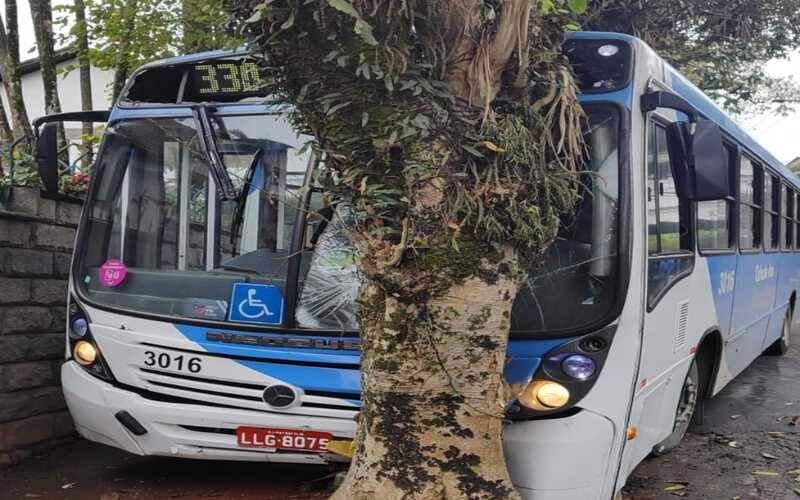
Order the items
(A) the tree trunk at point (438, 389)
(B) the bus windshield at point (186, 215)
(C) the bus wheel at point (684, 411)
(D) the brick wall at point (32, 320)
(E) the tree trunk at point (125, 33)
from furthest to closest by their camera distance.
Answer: (E) the tree trunk at point (125, 33) < (C) the bus wheel at point (684, 411) < (D) the brick wall at point (32, 320) < (B) the bus windshield at point (186, 215) < (A) the tree trunk at point (438, 389)

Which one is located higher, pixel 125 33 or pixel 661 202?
pixel 125 33

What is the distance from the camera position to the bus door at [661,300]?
3.91m

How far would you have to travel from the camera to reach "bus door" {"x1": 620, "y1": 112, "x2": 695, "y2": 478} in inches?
154

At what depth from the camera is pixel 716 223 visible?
530 centimetres

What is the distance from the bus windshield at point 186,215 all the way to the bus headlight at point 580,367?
1.57 m

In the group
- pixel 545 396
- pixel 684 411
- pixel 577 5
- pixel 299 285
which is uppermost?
pixel 577 5

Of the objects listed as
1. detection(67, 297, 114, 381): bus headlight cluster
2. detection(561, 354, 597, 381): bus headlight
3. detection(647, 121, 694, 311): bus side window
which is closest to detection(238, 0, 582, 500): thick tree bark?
detection(561, 354, 597, 381): bus headlight

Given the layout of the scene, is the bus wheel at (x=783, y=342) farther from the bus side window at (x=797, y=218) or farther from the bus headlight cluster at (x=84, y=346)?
the bus headlight cluster at (x=84, y=346)

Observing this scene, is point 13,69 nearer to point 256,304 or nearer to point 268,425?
point 256,304

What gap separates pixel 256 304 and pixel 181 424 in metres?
0.78

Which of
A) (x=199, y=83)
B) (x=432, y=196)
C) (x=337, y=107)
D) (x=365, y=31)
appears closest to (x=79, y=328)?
(x=199, y=83)

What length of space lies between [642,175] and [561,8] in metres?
0.97

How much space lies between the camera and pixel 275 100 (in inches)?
130

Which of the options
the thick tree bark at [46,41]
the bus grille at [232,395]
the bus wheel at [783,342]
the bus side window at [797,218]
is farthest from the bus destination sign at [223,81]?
the bus wheel at [783,342]
